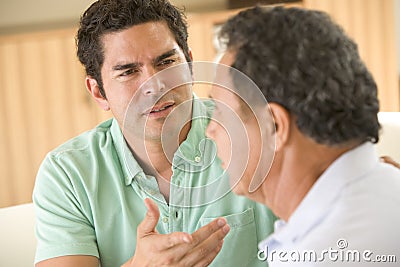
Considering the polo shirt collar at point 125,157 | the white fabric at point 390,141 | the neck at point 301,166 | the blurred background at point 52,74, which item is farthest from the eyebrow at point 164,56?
the blurred background at point 52,74

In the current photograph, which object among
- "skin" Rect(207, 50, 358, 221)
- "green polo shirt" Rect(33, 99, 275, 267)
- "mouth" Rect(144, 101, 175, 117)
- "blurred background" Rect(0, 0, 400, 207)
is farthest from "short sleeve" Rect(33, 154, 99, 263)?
"blurred background" Rect(0, 0, 400, 207)

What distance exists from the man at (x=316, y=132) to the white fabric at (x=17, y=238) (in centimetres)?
103

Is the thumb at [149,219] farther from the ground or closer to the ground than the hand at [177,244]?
farther from the ground

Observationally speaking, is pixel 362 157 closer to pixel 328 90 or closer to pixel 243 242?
pixel 328 90

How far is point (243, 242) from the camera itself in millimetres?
1627

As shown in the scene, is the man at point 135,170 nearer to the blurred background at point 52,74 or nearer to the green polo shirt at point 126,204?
the green polo shirt at point 126,204

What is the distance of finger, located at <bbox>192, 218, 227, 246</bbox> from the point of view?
1270 millimetres

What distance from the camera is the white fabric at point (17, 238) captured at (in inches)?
73.5

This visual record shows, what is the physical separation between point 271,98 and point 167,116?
2.15 ft

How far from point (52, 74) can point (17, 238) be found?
190 centimetres

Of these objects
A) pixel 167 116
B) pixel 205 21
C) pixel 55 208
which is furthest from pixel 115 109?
pixel 205 21

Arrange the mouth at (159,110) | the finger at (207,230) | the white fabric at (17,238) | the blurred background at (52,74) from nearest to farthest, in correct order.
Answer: the finger at (207,230) → the mouth at (159,110) → the white fabric at (17,238) → the blurred background at (52,74)

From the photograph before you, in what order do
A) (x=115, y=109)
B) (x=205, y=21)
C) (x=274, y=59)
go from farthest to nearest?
(x=205, y=21) → (x=115, y=109) → (x=274, y=59)
